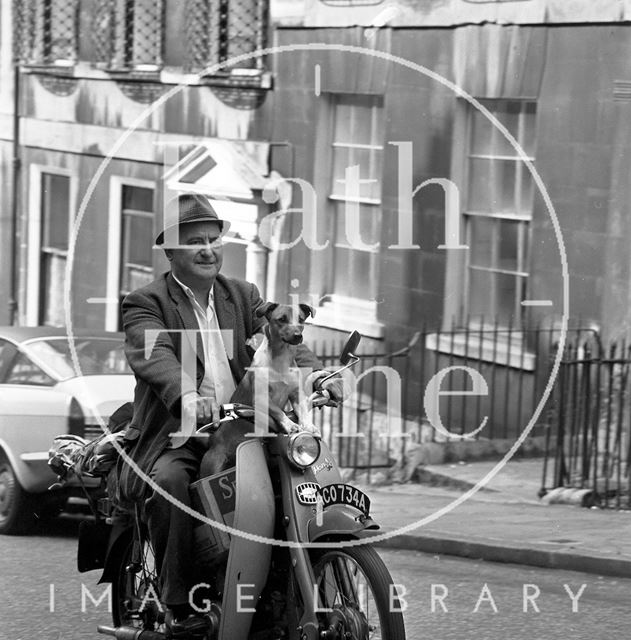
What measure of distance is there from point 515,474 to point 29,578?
4.85 meters

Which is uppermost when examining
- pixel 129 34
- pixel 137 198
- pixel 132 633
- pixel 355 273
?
pixel 129 34

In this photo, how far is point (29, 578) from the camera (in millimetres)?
9266

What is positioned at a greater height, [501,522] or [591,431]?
[591,431]

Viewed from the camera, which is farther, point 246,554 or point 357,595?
point 246,554

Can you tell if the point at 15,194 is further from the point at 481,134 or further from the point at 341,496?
the point at 341,496

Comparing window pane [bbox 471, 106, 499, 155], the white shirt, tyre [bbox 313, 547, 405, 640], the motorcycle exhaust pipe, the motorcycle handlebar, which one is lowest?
the motorcycle exhaust pipe

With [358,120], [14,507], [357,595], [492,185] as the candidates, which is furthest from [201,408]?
[358,120]

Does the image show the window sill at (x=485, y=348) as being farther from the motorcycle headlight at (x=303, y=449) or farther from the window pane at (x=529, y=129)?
the motorcycle headlight at (x=303, y=449)

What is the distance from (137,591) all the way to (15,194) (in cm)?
1642

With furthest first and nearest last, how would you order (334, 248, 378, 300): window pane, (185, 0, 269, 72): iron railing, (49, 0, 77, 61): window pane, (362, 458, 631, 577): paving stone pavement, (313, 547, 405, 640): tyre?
(49, 0, 77, 61): window pane
(185, 0, 269, 72): iron railing
(334, 248, 378, 300): window pane
(362, 458, 631, 577): paving stone pavement
(313, 547, 405, 640): tyre

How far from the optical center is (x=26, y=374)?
11.3 m

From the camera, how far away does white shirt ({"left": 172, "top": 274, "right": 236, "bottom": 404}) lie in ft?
21.6

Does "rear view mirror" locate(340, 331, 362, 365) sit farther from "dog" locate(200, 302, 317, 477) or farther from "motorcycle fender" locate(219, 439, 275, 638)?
"motorcycle fender" locate(219, 439, 275, 638)

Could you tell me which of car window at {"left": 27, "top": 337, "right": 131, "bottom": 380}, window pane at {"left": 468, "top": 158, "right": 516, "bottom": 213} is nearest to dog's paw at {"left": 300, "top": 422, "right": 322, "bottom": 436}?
car window at {"left": 27, "top": 337, "right": 131, "bottom": 380}
